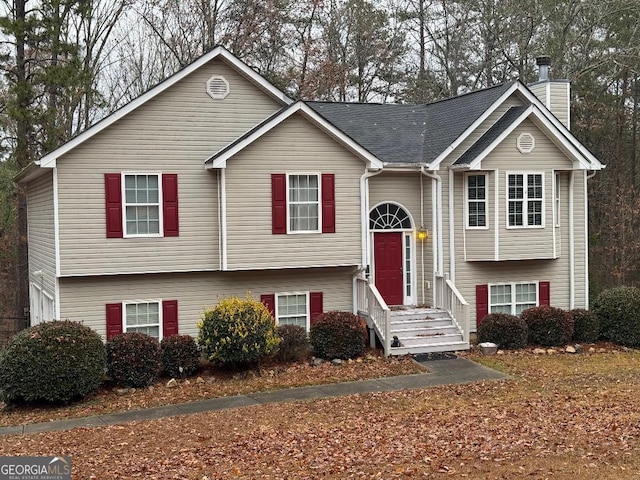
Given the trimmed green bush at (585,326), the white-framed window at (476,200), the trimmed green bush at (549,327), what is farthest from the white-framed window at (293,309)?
the trimmed green bush at (585,326)

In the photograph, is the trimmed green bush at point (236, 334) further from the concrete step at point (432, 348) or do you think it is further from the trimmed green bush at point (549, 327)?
the trimmed green bush at point (549, 327)

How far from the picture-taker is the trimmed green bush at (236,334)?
15.7m

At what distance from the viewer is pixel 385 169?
19516 mm

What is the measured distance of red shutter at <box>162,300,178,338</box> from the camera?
17.8 meters

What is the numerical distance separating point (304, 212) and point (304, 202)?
26 centimetres

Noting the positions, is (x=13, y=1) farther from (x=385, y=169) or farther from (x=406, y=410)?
(x=406, y=410)

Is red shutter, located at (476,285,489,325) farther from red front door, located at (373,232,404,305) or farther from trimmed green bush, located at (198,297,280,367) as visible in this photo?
trimmed green bush, located at (198,297,280,367)

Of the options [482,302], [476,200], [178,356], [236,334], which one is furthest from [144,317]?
[476,200]

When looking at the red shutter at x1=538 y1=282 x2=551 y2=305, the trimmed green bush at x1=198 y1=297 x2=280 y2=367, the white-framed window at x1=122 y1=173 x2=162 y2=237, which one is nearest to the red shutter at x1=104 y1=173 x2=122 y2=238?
the white-framed window at x1=122 y1=173 x2=162 y2=237

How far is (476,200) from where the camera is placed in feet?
65.9

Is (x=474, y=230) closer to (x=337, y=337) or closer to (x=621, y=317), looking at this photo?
(x=621, y=317)

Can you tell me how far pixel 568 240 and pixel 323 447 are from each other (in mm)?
13640

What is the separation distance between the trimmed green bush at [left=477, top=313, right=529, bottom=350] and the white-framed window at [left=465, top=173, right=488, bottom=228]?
281 cm

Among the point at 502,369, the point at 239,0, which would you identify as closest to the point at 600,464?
the point at 502,369
